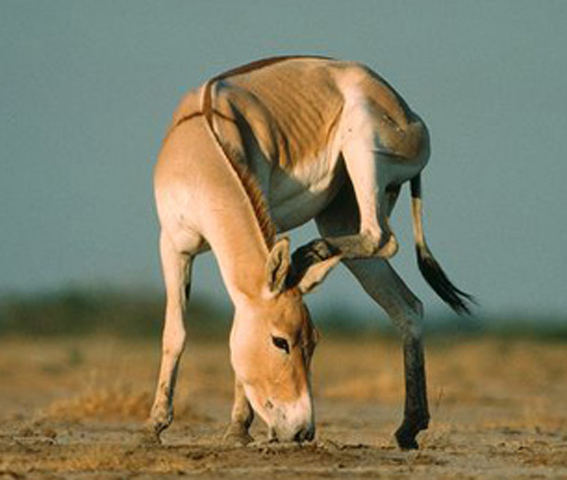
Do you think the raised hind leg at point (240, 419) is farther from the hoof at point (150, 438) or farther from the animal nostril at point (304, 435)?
the animal nostril at point (304, 435)

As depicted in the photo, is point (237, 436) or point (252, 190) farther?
point (237, 436)

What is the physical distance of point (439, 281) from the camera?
13.7 metres

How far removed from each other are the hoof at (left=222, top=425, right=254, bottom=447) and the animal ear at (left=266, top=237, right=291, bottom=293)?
5.48 ft

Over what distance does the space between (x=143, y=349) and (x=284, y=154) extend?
23991 mm

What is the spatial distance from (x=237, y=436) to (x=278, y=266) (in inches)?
75.4

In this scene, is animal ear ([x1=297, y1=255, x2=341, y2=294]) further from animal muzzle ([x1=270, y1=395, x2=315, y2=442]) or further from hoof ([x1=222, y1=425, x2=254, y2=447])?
hoof ([x1=222, y1=425, x2=254, y2=447])

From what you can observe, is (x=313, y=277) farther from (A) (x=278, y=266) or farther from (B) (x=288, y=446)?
(B) (x=288, y=446)

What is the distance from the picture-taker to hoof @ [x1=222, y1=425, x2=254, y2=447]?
12.4 m

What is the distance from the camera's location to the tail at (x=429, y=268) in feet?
45.0

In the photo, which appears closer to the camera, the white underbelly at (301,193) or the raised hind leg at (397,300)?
the raised hind leg at (397,300)

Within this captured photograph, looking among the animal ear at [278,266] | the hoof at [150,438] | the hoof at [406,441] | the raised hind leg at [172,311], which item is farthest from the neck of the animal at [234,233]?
the hoof at [406,441]

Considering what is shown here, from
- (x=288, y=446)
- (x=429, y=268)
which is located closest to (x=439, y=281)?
(x=429, y=268)

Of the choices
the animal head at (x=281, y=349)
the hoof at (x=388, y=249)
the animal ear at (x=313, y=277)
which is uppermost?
the animal ear at (x=313, y=277)

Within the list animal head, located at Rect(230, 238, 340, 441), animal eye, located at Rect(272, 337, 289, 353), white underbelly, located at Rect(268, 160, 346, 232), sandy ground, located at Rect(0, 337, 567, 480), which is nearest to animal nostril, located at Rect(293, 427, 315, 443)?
animal head, located at Rect(230, 238, 340, 441)
